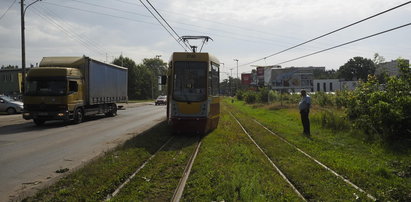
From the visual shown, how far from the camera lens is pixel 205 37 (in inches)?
796

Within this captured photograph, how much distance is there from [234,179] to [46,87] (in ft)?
49.3

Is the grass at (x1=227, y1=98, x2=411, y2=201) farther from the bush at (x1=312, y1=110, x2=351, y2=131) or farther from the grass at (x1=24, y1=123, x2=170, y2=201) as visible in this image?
the grass at (x1=24, y1=123, x2=170, y2=201)

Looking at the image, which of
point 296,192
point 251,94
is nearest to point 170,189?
point 296,192

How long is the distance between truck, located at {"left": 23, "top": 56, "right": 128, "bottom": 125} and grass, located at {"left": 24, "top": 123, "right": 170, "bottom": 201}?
9228 mm

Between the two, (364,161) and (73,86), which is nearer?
(364,161)

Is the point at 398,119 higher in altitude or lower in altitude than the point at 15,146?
higher

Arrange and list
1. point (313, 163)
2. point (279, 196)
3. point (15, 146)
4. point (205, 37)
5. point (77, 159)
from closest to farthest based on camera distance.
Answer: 1. point (279, 196)
2. point (313, 163)
3. point (77, 159)
4. point (15, 146)
5. point (205, 37)

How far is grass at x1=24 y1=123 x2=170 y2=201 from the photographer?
5.94m

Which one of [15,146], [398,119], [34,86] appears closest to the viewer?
[398,119]

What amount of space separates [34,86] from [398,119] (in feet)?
54.2

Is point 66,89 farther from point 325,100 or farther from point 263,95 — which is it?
point 263,95

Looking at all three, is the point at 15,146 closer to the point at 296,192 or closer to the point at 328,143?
the point at 296,192

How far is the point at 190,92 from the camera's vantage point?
46.1 feet

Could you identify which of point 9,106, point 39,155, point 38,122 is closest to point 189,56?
point 39,155
